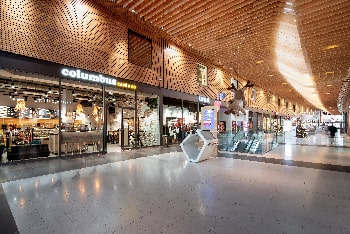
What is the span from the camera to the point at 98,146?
10508 millimetres

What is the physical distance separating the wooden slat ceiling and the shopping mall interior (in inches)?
2.3

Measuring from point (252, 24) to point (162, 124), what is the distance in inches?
278

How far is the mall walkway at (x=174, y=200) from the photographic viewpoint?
9.20 ft

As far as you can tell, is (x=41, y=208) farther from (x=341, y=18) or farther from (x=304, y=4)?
(x=341, y=18)

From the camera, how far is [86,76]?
8.89 meters

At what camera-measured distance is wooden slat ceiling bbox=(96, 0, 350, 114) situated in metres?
7.36

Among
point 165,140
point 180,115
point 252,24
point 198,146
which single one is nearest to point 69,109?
point 165,140

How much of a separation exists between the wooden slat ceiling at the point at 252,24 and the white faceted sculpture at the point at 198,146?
4319mm

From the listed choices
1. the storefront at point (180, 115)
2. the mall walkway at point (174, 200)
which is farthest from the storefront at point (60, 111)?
the mall walkway at point (174, 200)

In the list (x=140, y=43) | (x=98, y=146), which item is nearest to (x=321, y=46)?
(x=140, y=43)

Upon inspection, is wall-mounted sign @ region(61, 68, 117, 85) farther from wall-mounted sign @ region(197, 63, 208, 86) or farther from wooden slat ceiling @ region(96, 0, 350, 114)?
wall-mounted sign @ region(197, 63, 208, 86)

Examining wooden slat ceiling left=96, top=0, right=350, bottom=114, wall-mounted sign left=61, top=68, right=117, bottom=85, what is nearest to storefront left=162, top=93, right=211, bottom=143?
wooden slat ceiling left=96, top=0, right=350, bottom=114

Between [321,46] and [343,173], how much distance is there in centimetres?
657

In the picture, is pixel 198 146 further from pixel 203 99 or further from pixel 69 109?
pixel 203 99
